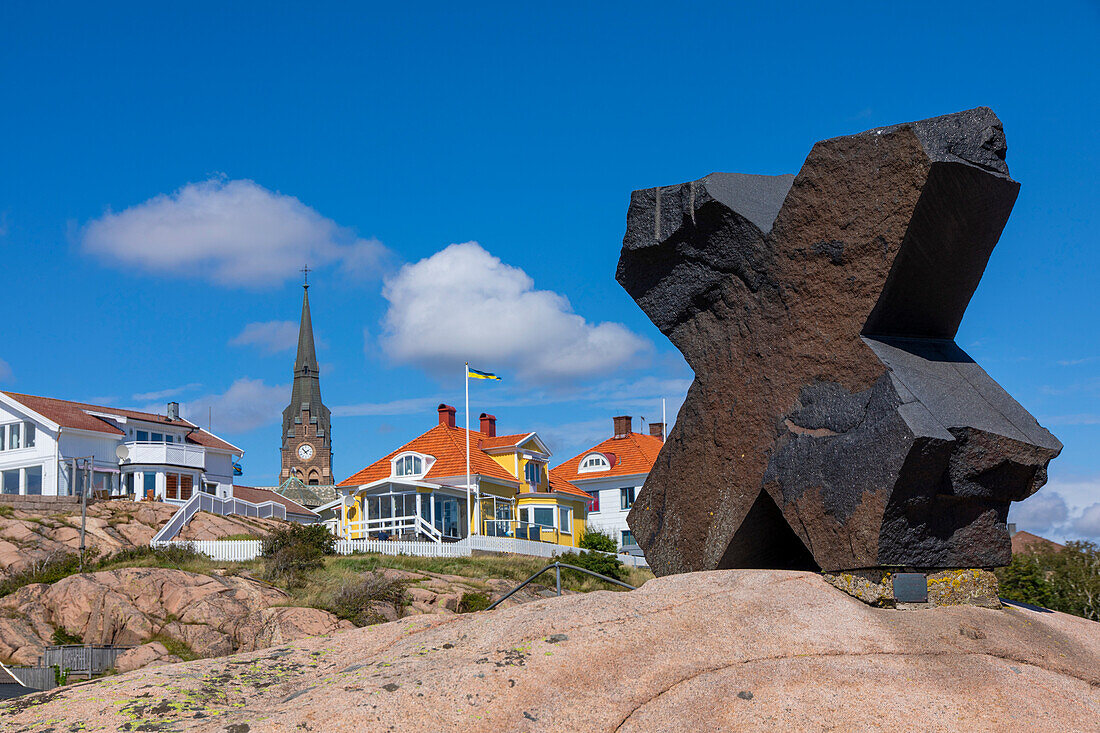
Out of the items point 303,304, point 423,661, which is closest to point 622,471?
point 423,661

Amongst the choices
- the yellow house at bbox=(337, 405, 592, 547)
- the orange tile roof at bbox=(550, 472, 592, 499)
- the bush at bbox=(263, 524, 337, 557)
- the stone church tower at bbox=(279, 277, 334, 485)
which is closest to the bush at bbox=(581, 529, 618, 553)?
the yellow house at bbox=(337, 405, 592, 547)

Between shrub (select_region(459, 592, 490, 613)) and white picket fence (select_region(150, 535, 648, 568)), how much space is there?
7.29m

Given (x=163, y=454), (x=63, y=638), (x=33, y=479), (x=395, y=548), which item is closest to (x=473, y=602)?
(x=395, y=548)

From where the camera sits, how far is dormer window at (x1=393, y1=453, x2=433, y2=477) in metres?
40.8

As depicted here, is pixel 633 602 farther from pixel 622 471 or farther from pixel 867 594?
pixel 622 471

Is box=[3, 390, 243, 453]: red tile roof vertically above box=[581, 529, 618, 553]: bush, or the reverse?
box=[3, 390, 243, 453]: red tile roof

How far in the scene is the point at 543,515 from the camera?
144ft

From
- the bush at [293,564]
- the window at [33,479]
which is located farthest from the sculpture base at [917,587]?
the window at [33,479]

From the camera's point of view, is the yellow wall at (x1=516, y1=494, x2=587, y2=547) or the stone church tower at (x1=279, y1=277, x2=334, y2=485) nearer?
the yellow wall at (x1=516, y1=494, x2=587, y2=547)

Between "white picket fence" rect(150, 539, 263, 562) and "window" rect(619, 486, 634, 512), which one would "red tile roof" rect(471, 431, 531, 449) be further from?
"white picket fence" rect(150, 539, 263, 562)

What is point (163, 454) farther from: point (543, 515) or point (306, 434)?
point (306, 434)

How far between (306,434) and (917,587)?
10343 cm

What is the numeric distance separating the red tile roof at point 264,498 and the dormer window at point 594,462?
43.2 ft

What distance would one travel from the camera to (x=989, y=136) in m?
7.82
